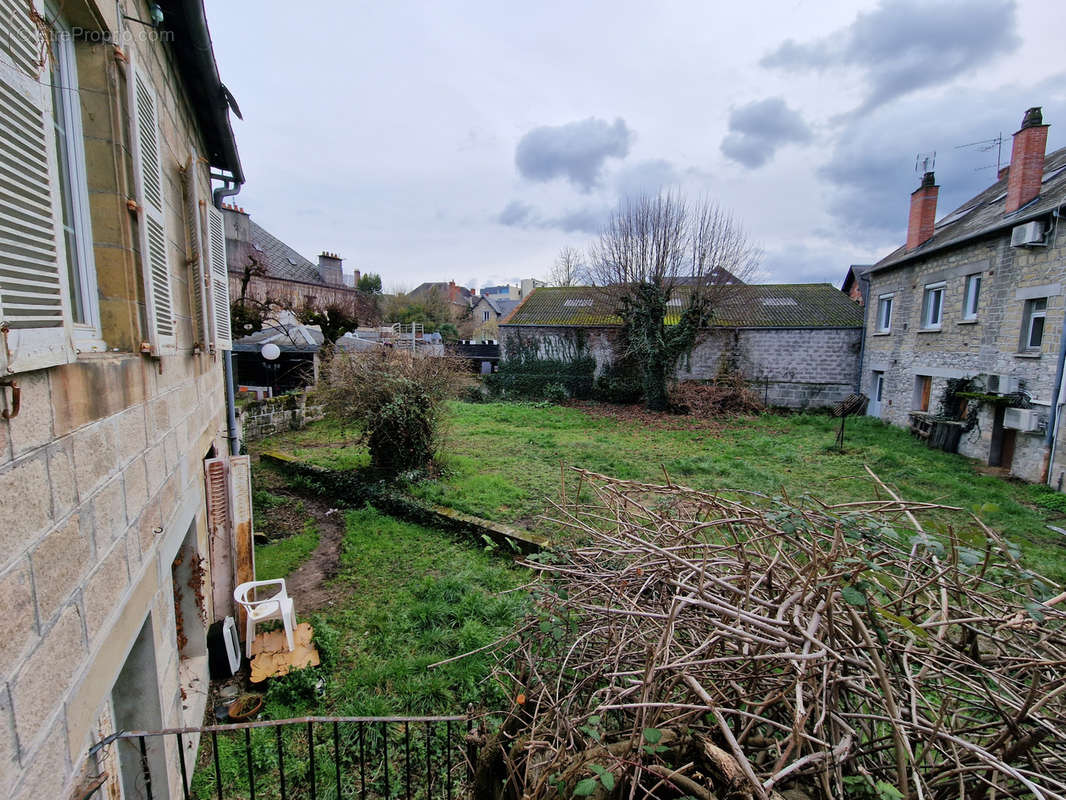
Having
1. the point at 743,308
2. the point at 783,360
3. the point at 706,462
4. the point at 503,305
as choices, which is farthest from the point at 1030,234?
the point at 503,305

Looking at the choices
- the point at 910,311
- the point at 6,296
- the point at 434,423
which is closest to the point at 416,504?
the point at 434,423

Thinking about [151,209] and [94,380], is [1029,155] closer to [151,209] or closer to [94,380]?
[151,209]

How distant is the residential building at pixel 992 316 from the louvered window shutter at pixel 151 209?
12854mm

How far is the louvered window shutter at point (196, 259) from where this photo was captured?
3381mm

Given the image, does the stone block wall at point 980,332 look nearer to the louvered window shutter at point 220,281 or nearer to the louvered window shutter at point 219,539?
the louvered window shutter at point 219,539

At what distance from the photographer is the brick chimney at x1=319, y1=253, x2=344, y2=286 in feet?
94.0

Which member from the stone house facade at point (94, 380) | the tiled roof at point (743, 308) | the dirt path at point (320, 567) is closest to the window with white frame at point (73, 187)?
the stone house facade at point (94, 380)

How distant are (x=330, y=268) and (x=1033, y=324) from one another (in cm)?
3057

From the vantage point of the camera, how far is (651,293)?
16.5 metres

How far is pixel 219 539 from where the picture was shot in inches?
170

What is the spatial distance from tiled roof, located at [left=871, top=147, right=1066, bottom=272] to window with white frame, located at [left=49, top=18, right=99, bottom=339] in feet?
43.9

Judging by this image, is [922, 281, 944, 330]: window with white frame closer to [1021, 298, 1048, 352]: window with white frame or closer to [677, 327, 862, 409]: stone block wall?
[1021, 298, 1048, 352]: window with white frame

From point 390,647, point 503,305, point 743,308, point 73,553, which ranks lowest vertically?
point 390,647

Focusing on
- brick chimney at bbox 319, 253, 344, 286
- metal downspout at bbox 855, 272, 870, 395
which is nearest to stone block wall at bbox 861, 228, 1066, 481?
metal downspout at bbox 855, 272, 870, 395
